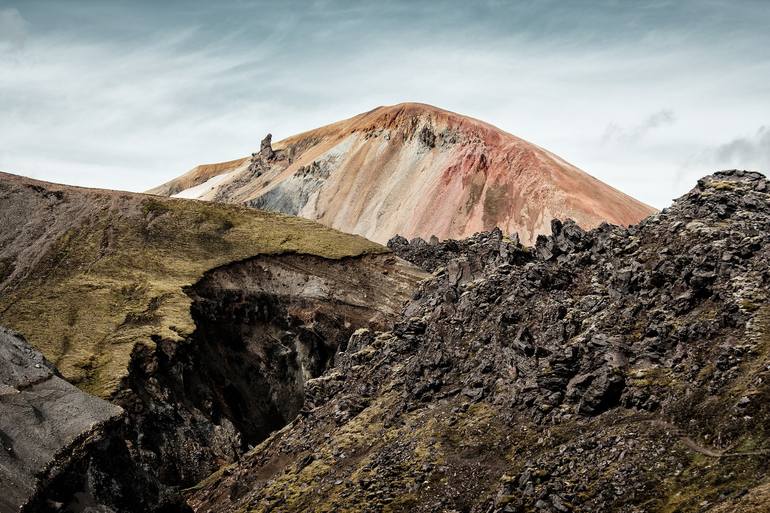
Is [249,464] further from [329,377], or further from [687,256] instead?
[687,256]

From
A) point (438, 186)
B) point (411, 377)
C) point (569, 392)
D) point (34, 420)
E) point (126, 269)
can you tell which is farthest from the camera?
point (438, 186)

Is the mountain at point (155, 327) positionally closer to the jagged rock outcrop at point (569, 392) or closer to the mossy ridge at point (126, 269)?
the mossy ridge at point (126, 269)

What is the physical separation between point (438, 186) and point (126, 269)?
73.6 metres

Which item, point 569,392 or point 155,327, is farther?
point 155,327

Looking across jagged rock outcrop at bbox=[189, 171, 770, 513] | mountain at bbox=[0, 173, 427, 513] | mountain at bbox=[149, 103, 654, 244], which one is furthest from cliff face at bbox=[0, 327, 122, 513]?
mountain at bbox=[149, 103, 654, 244]

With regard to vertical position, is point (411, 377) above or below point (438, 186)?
below

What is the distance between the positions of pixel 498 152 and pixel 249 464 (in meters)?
107

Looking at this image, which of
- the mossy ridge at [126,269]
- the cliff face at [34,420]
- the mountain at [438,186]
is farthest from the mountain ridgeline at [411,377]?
the mountain at [438,186]

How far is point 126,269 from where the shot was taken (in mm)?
104750

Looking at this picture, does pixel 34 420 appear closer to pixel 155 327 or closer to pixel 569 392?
pixel 155 327

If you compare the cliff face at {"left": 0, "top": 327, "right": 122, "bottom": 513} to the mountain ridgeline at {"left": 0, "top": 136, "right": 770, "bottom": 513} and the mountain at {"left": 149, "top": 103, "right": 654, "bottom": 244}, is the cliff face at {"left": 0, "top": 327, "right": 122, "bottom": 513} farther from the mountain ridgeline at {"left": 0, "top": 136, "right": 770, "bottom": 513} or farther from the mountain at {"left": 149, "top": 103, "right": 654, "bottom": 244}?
the mountain at {"left": 149, "top": 103, "right": 654, "bottom": 244}

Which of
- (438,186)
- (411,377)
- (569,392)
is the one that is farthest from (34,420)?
(438,186)

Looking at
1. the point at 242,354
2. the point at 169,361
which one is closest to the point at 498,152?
the point at 242,354

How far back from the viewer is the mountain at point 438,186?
486ft
